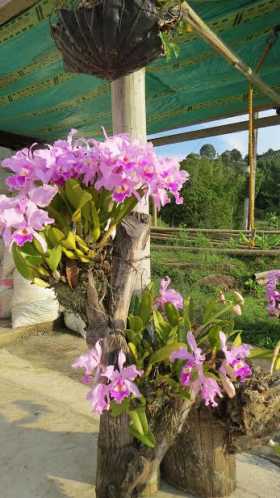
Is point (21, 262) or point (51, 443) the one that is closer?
point (21, 262)

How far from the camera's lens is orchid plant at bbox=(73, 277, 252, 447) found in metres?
1.00

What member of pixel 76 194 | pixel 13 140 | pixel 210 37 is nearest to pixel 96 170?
pixel 76 194

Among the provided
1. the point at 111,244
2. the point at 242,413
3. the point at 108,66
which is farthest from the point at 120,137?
the point at 242,413

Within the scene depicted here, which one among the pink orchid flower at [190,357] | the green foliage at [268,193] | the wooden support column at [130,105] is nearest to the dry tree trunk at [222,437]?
the pink orchid flower at [190,357]

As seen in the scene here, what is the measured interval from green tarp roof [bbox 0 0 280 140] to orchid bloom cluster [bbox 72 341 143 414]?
193cm

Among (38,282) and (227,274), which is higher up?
(38,282)

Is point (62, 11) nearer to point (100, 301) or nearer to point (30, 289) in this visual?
point (100, 301)

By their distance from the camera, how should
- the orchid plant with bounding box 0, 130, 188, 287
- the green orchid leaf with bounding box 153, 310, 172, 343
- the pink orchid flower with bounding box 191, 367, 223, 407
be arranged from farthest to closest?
the green orchid leaf with bounding box 153, 310, 172, 343, the pink orchid flower with bounding box 191, 367, 223, 407, the orchid plant with bounding box 0, 130, 188, 287

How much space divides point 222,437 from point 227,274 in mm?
2359

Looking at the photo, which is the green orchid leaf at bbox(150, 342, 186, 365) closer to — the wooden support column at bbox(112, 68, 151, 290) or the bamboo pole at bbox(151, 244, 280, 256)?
the wooden support column at bbox(112, 68, 151, 290)

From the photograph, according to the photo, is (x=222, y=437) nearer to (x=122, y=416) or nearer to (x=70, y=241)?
(x=122, y=416)

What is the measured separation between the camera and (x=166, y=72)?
3043 millimetres

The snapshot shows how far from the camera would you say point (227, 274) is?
355cm


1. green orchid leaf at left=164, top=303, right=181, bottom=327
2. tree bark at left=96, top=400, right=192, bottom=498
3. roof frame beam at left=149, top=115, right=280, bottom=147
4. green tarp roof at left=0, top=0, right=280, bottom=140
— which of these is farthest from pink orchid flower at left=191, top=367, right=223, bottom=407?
roof frame beam at left=149, top=115, right=280, bottom=147
